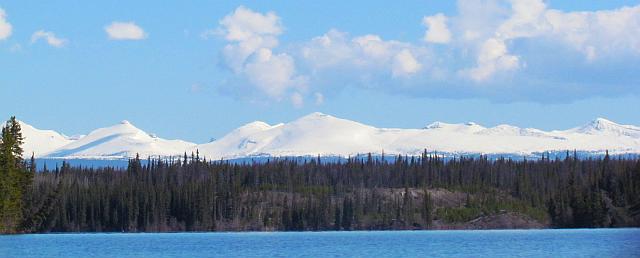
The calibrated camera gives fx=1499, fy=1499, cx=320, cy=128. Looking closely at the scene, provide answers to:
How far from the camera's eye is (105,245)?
6624 inches

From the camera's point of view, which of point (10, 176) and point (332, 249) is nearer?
point (332, 249)

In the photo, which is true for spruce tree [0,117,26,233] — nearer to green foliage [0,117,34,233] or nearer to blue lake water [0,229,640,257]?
green foliage [0,117,34,233]

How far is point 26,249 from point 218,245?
1072 inches

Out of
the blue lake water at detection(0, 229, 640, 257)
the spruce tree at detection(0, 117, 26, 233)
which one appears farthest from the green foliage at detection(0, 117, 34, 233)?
the blue lake water at detection(0, 229, 640, 257)

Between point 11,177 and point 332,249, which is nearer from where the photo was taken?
point 332,249

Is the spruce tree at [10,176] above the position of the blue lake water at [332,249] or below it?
above

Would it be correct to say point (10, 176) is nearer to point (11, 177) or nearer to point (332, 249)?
point (11, 177)

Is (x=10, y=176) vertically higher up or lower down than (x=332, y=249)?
higher up

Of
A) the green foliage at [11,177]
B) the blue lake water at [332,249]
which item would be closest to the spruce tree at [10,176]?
the green foliage at [11,177]

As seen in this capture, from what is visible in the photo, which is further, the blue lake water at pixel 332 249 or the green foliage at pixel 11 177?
the green foliage at pixel 11 177

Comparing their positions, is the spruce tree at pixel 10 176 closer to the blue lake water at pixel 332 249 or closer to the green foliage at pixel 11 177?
the green foliage at pixel 11 177

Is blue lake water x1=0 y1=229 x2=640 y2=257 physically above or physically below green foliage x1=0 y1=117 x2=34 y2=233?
below

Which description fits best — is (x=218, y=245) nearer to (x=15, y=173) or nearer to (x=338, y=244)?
(x=338, y=244)

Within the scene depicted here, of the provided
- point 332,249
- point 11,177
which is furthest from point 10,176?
point 332,249
